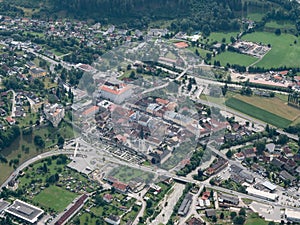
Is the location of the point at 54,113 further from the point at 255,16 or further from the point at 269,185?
the point at 255,16

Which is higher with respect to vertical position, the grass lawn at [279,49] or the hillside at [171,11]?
the hillside at [171,11]

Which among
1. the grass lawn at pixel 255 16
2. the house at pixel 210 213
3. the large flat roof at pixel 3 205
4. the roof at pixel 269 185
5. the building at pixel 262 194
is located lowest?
the large flat roof at pixel 3 205

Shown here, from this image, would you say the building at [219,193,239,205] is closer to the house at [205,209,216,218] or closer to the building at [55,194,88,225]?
the house at [205,209,216,218]

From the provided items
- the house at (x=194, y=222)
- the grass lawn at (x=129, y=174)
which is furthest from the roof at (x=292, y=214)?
the grass lawn at (x=129, y=174)

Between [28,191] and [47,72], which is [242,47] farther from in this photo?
[28,191]

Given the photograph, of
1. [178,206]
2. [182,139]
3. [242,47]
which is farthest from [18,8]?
[178,206]

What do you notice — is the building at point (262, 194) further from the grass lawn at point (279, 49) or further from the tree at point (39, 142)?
the grass lawn at point (279, 49)

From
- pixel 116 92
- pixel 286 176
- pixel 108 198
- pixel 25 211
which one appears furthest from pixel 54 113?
pixel 286 176
